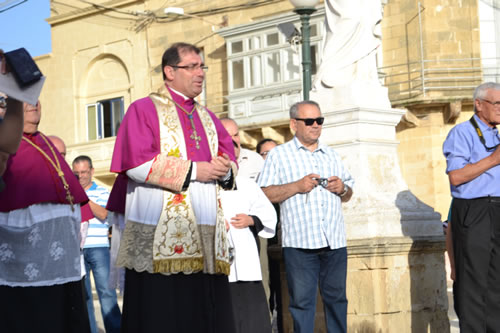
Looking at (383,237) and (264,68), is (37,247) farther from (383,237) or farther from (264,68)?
(264,68)

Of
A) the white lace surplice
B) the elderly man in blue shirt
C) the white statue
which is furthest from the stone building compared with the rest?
the white lace surplice

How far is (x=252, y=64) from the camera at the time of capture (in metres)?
30.7

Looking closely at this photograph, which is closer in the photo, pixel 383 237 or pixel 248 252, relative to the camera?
pixel 248 252

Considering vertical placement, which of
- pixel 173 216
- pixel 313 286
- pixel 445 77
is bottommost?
pixel 313 286

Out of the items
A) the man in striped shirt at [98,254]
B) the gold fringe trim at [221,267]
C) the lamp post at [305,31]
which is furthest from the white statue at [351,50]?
the lamp post at [305,31]

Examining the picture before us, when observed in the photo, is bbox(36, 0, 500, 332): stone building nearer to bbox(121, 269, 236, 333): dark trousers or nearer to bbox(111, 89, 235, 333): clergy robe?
bbox(111, 89, 235, 333): clergy robe

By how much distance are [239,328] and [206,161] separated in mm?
2117

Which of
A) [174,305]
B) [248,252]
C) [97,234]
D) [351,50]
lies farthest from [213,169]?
[97,234]

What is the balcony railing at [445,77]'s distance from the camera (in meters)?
26.2

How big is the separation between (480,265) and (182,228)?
8.28 feet

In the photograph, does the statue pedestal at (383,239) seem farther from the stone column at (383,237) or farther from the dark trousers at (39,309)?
the dark trousers at (39,309)

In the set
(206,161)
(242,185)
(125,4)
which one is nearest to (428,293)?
(242,185)

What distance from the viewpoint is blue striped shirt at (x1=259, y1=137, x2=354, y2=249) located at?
753 cm

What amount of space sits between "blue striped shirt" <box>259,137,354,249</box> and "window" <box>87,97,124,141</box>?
1071 inches
